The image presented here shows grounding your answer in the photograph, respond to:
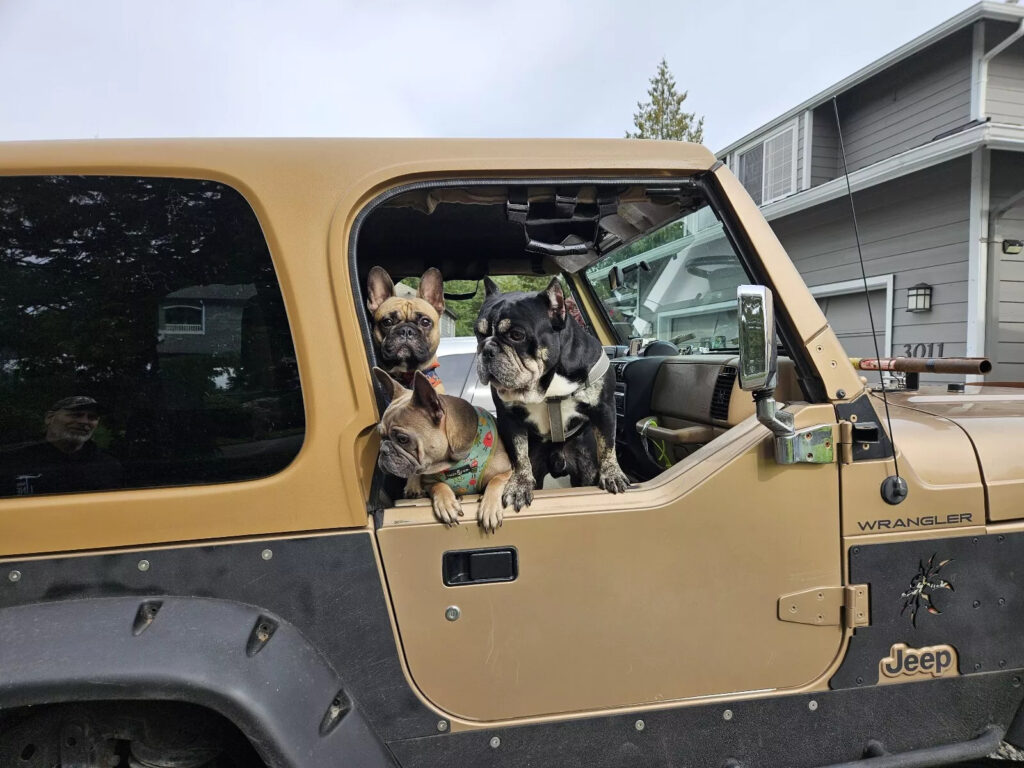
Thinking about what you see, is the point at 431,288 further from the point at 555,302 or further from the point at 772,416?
the point at 772,416

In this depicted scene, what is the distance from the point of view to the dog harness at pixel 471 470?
1.81 m

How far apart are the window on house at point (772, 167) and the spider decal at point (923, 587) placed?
31.5 ft

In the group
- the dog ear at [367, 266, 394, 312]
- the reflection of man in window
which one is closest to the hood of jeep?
the dog ear at [367, 266, 394, 312]

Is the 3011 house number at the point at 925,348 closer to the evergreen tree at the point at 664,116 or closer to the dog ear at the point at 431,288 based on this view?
the dog ear at the point at 431,288

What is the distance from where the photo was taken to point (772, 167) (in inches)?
430

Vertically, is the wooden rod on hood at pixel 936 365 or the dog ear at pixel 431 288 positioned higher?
the dog ear at pixel 431 288

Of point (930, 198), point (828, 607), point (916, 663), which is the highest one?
point (930, 198)

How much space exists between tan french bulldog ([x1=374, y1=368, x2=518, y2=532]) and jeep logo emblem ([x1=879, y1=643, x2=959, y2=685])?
3.96 ft

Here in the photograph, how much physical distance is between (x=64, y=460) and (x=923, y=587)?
2274mm

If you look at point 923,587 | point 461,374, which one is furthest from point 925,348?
point 923,587

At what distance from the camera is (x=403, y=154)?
1.54 meters

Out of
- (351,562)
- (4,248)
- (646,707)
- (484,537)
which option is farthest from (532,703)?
(4,248)

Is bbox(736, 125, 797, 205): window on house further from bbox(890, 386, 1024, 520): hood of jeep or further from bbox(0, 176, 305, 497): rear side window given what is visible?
bbox(0, 176, 305, 497): rear side window

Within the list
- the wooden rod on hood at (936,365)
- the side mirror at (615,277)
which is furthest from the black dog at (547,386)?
the side mirror at (615,277)
